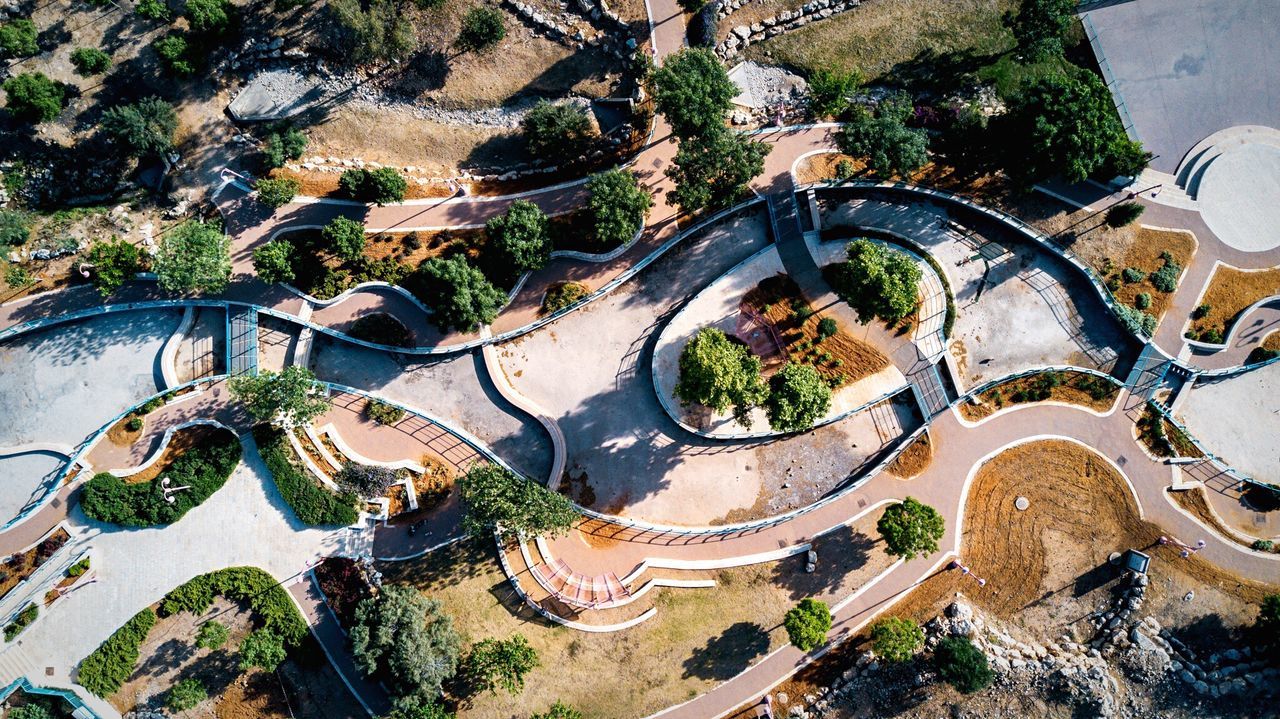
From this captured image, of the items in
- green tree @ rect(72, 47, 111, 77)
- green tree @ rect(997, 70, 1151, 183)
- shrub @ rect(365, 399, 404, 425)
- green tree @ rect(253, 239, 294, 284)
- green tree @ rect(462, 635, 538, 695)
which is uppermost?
green tree @ rect(72, 47, 111, 77)

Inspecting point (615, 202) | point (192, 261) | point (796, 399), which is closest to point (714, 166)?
point (615, 202)

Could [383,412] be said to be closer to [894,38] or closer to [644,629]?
[644,629]

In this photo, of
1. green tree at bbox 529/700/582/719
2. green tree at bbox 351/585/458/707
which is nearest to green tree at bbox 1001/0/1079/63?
green tree at bbox 529/700/582/719

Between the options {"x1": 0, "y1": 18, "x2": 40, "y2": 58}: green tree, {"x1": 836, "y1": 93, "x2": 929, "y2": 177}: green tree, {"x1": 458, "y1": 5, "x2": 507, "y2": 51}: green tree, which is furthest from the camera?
{"x1": 458, "y1": 5, "x2": 507, "y2": 51}: green tree

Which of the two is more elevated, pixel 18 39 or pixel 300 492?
pixel 18 39

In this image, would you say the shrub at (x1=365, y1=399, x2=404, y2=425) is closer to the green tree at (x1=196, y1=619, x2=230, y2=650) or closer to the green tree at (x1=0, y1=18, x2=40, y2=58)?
the green tree at (x1=196, y1=619, x2=230, y2=650)

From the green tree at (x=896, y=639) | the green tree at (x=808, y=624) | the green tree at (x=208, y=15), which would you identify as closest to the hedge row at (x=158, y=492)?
the green tree at (x=208, y=15)

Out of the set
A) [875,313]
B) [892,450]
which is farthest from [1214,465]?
[875,313]
